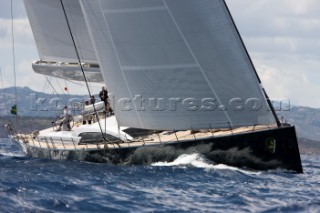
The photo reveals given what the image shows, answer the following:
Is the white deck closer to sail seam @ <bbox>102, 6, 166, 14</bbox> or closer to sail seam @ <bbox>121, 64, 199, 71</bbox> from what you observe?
sail seam @ <bbox>121, 64, 199, 71</bbox>

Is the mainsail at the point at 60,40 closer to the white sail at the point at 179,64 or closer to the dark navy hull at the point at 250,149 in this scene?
the white sail at the point at 179,64

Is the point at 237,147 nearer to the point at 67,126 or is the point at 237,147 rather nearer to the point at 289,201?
the point at 289,201

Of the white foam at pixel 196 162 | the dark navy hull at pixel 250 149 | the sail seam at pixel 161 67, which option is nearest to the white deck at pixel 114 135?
the dark navy hull at pixel 250 149

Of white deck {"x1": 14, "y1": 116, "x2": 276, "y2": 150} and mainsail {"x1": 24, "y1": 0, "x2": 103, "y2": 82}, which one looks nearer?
white deck {"x1": 14, "y1": 116, "x2": 276, "y2": 150}

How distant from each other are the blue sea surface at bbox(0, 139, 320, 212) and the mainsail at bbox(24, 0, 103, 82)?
653 cm

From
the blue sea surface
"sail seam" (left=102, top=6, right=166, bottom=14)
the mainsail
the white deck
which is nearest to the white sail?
"sail seam" (left=102, top=6, right=166, bottom=14)

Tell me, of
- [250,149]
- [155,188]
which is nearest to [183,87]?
[250,149]

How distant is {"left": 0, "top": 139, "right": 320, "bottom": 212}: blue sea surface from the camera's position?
16.6 metres

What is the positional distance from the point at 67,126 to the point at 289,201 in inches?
584

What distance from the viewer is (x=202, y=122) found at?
24.0 meters

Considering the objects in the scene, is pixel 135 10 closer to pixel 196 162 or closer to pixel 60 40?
pixel 196 162

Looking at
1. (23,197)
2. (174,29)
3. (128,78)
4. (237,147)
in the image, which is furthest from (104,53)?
(23,197)

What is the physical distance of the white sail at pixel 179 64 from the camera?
23188mm

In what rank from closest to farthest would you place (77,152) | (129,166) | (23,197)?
(23,197)
(129,166)
(77,152)
